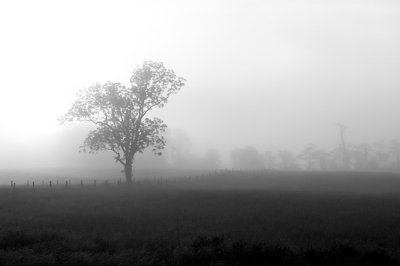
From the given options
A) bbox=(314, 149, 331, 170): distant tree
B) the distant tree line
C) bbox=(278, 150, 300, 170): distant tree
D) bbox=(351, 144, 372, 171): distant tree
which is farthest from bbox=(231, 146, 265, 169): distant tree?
bbox=(351, 144, 372, 171): distant tree

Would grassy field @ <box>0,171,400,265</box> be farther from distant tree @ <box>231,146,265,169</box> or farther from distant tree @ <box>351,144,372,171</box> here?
distant tree @ <box>351,144,372,171</box>

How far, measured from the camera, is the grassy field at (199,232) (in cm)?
1264

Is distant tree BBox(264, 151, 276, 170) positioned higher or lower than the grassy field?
higher

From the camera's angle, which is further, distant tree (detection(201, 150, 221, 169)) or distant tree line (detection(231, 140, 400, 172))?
distant tree (detection(201, 150, 221, 169))

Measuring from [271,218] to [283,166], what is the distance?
152 meters

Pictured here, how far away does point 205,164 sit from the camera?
170875mm

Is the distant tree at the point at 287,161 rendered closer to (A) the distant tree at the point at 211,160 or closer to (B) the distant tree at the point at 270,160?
(B) the distant tree at the point at 270,160

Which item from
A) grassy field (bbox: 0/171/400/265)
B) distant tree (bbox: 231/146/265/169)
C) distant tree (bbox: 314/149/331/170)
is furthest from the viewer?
distant tree (bbox: 314/149/331/170)

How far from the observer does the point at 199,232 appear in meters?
16.8

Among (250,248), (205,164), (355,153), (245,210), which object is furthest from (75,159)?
(250,248)

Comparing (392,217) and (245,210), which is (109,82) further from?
(392,217)

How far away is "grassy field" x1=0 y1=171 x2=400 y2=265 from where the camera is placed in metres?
12.6

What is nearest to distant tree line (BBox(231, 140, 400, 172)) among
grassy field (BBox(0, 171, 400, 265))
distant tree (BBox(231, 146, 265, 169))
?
distant tree (BBox(231, 146, 265, 169))

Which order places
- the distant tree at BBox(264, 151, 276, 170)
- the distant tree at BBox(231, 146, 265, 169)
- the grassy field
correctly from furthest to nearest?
the distant tree at BBox(264, 151, 276, 170) → the distant tree at BBox(231, 146, 265, 169) → the grassy field
